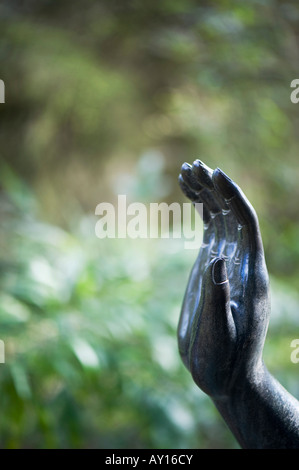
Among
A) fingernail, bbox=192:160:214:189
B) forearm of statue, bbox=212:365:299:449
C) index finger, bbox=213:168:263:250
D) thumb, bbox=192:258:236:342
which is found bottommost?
forearm of statue, bbox=212:365:299:449

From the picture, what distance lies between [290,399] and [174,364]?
1.00 m

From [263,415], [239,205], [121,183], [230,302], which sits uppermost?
[121,183]

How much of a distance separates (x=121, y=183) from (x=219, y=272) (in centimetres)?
167

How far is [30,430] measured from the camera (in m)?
1.76

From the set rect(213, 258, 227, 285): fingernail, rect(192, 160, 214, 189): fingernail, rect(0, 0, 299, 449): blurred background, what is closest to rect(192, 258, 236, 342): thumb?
rect(213, 258, 227, 285): fingernail

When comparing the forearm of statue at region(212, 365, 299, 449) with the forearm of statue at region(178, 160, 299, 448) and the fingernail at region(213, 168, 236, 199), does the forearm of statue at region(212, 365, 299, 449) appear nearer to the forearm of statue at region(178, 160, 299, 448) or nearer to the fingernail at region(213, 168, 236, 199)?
the forearm of statue at region(178, 160, 299, 448)

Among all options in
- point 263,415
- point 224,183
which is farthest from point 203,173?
point 263,415

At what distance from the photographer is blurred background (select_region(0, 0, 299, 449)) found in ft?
4.74

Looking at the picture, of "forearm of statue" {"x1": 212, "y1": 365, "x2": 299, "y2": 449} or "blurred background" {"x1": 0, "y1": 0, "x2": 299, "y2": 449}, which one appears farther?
"blurred background" {"x1": 0, "y1": 0, "x2": 299, "y2": 449}

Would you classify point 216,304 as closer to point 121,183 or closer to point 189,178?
point 189,178

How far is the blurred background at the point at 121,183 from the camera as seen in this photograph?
1.45 m

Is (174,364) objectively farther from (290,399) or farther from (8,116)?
(8,116)

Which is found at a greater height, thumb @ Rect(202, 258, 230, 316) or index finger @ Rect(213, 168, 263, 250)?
index finger @ Rect(213, 168, 263, 250)

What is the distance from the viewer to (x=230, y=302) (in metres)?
0.56
